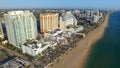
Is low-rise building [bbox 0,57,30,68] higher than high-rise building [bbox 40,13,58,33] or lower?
lower

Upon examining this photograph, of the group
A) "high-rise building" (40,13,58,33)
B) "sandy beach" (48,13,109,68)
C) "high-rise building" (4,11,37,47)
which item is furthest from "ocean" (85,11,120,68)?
"high-rise building" (40,13,58,33)

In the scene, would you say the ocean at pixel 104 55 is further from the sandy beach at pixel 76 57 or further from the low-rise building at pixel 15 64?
the low-rise building at pixel 15 64

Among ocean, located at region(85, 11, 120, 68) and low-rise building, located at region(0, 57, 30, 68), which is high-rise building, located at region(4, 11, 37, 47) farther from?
ocean, located at region(85, 11, 120, 68)

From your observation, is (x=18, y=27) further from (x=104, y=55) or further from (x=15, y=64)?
(x=104, y=55)

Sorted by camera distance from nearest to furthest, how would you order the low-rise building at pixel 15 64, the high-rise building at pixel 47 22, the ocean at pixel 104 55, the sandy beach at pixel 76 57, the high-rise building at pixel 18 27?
the low-rise building at pixel 15 64
the sandy beach at pixel 76 57
the ocean at pixel 104 55
the high-rise building at pixel 18 27
the high-rise building at pixel 47 22

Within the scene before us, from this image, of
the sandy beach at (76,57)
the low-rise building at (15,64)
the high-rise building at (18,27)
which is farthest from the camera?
the high-rise building at (18,27)

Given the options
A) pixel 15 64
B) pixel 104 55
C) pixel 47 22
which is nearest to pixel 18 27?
pixel 15 64

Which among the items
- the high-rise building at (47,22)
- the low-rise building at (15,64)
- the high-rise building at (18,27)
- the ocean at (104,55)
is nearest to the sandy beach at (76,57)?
the ocean at (104,55)

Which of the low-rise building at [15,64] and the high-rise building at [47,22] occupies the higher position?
the high-rise building at [47,22]
